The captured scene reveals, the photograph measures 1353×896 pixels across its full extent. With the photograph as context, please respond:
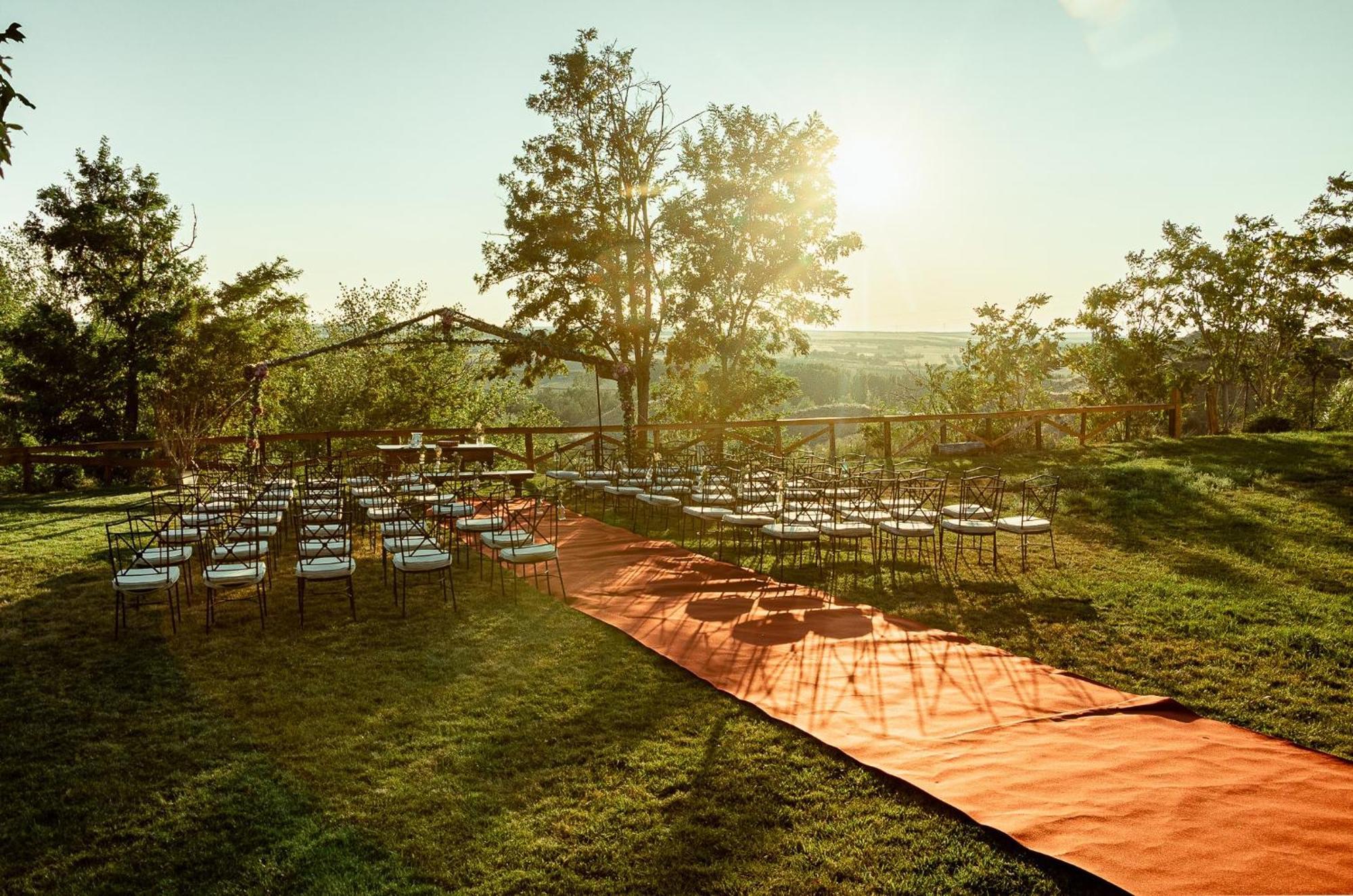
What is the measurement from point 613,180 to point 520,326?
15.8 feet

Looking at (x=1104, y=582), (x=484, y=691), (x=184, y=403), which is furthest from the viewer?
(x=184, y=403)

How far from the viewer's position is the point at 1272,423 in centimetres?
1623

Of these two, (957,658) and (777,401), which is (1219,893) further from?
(777,401)

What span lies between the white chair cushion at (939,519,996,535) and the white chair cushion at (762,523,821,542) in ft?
4.48

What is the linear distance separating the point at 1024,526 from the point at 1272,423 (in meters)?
12.3

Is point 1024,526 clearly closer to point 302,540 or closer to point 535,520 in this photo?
point 535,520

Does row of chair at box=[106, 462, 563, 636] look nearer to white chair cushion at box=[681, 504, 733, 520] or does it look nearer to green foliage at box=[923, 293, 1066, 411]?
white chair cushion at box=[681, 504, 733, 520]

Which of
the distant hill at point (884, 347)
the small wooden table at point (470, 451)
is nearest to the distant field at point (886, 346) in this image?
the distant hill at point (884, 347)

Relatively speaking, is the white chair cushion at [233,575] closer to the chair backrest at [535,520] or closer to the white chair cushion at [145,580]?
the white chair cushion at [145,580]

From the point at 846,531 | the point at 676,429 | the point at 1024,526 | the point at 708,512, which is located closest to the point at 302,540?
the point at 708,512

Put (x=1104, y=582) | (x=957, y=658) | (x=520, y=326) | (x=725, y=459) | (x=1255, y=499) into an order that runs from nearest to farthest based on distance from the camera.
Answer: (x=957, y=658)
(x=1104, y=582)
(x=1255, y=499)
(x=725, y=459)
(x=520, y=326)

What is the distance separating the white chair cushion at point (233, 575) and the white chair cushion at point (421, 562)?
3.20 ft

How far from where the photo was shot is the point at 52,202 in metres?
20.8

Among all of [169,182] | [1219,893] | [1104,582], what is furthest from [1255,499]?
[169,182]
